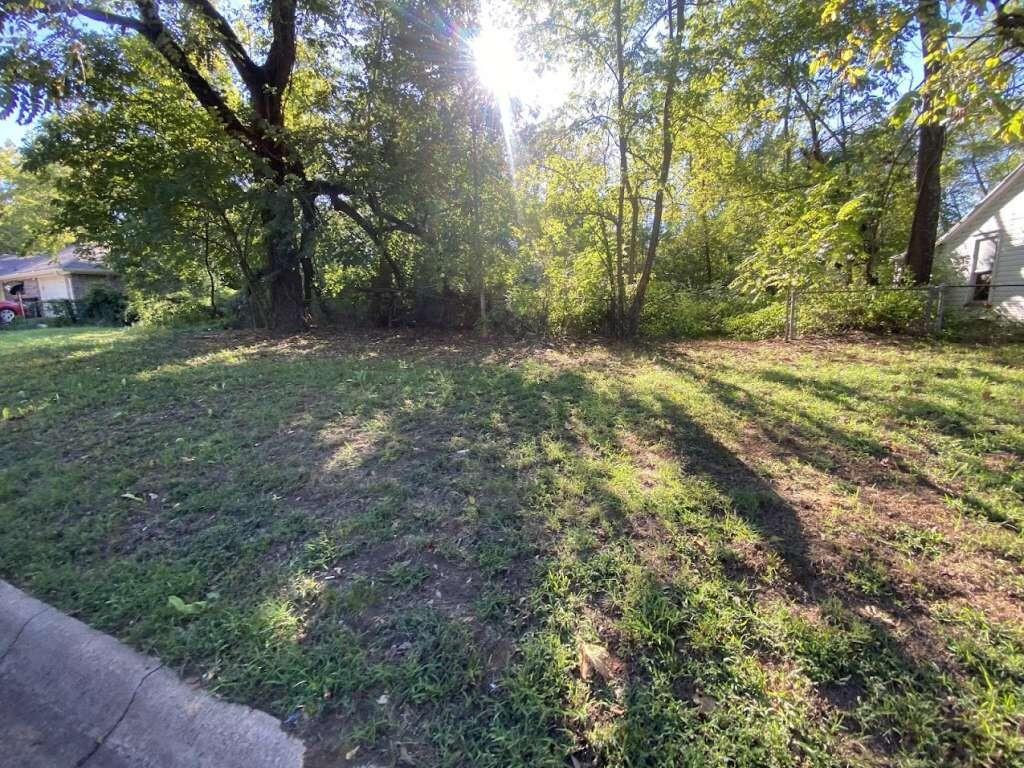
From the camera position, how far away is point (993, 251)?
10406 millimetres

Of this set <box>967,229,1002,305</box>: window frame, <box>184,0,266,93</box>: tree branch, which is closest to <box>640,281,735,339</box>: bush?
<box>967,229,1002,305</box>: window frame

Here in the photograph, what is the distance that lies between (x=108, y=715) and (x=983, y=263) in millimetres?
15699

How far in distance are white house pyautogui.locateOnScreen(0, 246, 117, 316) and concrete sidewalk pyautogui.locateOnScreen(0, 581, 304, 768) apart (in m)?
23.0

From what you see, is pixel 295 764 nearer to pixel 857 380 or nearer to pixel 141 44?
pixel 857 380

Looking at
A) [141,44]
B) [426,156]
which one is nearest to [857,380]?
[426,156]

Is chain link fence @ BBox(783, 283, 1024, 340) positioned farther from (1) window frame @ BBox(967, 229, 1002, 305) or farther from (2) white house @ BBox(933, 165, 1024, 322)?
(1) window frame @ BBox(967, 229, 1002, 305)

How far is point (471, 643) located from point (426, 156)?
839 cm

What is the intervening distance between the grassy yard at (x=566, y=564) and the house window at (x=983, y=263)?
28.6ft

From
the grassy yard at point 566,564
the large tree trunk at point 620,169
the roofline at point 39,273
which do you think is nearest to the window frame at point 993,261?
the large tree trunk at point 620,169

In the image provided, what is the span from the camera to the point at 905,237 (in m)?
11.3

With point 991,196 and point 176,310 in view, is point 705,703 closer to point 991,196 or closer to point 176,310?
point 991,196

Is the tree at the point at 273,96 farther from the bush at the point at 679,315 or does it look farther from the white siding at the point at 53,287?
the white siding at the point at 53,287

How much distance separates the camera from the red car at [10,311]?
18.6m

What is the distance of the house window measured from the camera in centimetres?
1036
